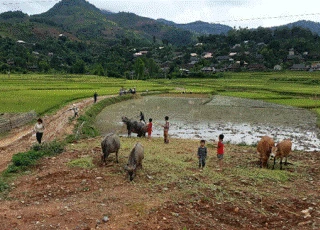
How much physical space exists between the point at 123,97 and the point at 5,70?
49.8 m

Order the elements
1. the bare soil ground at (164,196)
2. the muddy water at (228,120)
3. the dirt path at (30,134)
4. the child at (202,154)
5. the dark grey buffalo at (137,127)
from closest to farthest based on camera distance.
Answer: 1. the bare soil ground at (164,196)
2. the child at (202,154)
3. the dirt path at (30,134)
4. the dark grey buffalo at (137,127)
5. the muddy water at (228,120)

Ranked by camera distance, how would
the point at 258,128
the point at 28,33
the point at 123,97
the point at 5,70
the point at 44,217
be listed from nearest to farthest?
1. the point at 44,217
2. the point at 258,128
3. the point at 123,97
4. the point at 5,70
5. the point at 28,33

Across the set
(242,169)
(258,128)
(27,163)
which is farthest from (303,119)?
(27,163)

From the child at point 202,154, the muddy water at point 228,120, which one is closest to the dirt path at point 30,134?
the muddy water at point 228,120

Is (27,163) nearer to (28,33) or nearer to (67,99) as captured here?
(67,99)

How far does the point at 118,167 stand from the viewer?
1209cm

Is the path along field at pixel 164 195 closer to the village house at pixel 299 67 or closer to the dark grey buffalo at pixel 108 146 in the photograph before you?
the dark grey buffalo at pixel 108 146

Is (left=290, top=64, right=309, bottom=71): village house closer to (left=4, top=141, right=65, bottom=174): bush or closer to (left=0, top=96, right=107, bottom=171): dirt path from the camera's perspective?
(left=0, top=96, right=107, bottom=171): dirt path

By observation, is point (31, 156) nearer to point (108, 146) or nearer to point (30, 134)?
point (108, 146)

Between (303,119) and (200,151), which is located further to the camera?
(303,119)

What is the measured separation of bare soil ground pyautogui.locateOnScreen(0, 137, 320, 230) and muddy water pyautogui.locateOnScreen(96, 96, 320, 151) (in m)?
7.04

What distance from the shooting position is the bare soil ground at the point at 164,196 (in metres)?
7.88

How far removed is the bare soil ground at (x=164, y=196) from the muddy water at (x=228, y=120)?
7045 mm

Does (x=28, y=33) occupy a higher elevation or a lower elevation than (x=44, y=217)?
higher
